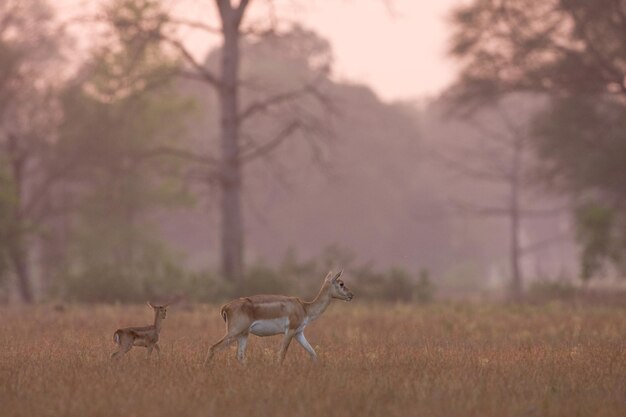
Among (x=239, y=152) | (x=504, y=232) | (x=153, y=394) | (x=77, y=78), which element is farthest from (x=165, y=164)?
(x=504, y=232)

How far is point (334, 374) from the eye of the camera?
449 inches

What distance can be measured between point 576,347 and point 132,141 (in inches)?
1291

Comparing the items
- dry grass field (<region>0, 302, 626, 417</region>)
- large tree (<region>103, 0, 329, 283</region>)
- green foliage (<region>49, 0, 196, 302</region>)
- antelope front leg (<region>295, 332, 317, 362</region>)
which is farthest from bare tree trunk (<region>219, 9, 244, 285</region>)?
antelope front leg (<region>295, 332, 317, 362</region>)

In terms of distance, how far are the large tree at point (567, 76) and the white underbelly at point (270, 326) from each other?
2245 cm

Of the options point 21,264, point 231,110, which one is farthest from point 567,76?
point 21,264

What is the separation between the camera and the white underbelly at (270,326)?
1205cm

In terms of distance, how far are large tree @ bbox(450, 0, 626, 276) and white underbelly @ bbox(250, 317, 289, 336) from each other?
73.7ft

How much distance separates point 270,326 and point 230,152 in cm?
2053

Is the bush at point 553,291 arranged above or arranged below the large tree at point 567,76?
below

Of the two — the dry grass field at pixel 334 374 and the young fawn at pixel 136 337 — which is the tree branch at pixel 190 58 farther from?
the young fawn at pixel 136 337

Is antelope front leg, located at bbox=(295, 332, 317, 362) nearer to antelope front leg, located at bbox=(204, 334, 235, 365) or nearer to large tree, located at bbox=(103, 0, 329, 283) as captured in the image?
antelope front leg, located at bbox=(204, 334, 235, 365)

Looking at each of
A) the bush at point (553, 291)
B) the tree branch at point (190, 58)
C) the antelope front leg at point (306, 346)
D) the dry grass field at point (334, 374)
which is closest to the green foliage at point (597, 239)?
the bush at point (553, 291)

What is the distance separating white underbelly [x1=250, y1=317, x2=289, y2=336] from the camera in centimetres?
1205

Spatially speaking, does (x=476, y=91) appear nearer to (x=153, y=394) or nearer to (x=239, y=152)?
(x=239, y=152)
